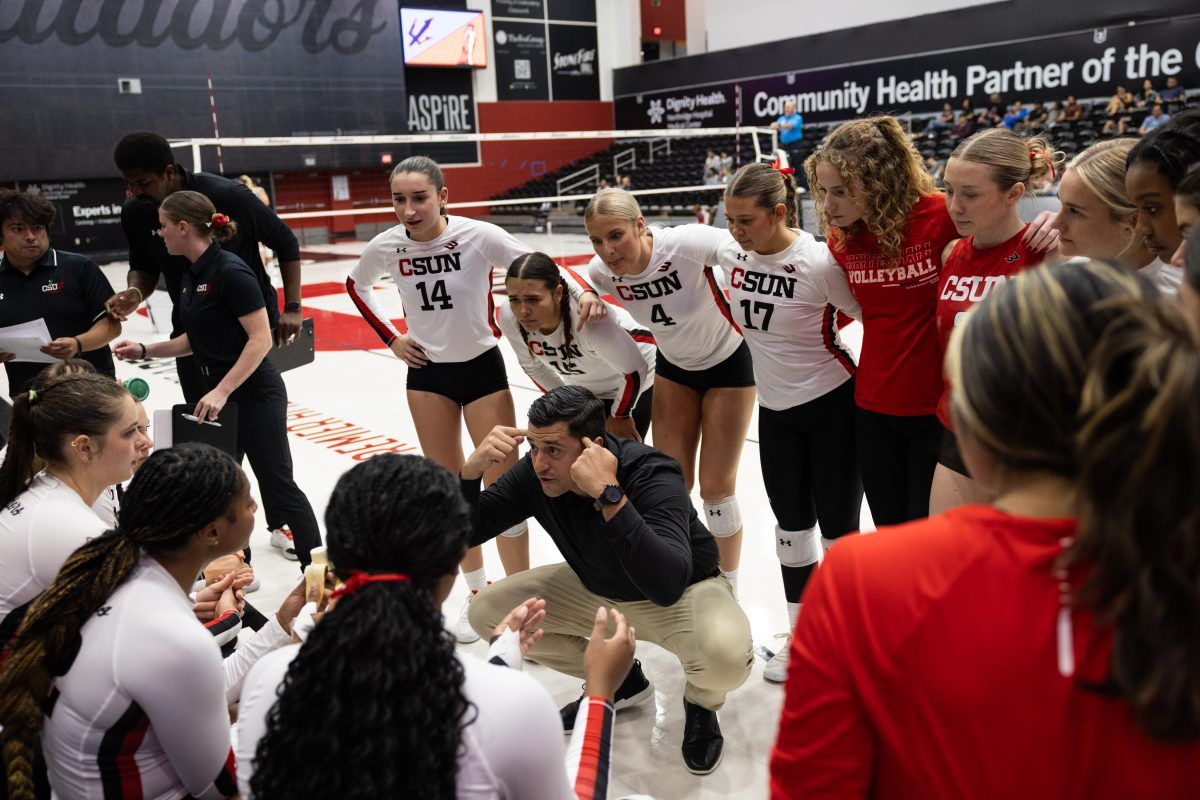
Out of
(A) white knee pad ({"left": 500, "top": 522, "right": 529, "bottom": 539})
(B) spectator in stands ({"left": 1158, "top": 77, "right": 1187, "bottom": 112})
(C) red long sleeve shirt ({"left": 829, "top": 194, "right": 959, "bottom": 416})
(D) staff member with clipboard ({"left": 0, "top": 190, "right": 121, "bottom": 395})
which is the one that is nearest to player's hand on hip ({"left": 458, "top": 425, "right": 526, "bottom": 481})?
(A) white knee pad ({"left": 500, "top": 522, "right": 529, "bottom": 539})

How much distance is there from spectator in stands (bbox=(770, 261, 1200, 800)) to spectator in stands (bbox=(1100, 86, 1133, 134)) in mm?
14559

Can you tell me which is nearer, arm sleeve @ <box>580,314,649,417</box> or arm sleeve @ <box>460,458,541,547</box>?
arm sleeve @ <box>460,458,541,547</box>

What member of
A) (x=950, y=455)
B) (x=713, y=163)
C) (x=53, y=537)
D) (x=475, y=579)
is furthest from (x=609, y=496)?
(x=713, y=163)

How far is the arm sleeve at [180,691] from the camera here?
1.56 meters

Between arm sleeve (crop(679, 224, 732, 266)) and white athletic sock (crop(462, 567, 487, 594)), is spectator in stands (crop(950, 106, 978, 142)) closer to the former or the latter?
arm sleeve (crop(679, 224, 732, 266))

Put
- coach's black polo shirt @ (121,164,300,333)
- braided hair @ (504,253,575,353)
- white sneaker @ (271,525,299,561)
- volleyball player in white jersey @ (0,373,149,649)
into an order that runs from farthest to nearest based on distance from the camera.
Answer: white sneaker @ (271,525,299,561) < coach's black polo shirt @ (121,164,300,333) < braided hair @ (504,253,575,353) < volleyball player in white jersey @ (0,373,149,649)

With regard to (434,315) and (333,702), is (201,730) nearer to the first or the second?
(333,702)

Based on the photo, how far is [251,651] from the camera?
2.13 meters

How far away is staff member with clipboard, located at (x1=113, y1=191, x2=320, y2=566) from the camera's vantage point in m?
3.37

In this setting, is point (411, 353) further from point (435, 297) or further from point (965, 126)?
point (965, 126)

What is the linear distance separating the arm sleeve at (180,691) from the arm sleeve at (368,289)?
7.20 ft

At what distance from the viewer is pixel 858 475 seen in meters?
2.95

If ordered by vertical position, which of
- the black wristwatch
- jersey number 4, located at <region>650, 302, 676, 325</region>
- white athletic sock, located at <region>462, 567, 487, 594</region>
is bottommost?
white athletic sock, located at <region>462, 567, 487, 594</region>

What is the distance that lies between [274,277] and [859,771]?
14231mm
